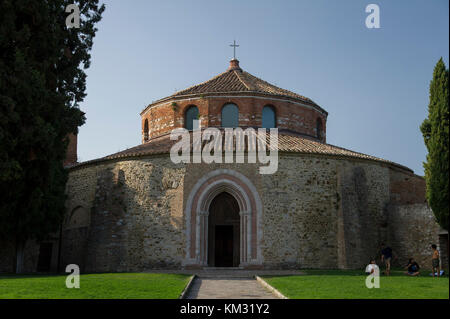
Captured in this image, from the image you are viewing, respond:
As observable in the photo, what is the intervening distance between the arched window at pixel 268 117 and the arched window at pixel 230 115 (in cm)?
152

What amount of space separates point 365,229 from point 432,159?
7.17m

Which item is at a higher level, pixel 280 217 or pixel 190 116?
pixel 190 116

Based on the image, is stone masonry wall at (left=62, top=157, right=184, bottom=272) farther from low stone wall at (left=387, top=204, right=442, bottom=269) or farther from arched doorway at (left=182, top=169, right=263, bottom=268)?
low stone wall at (left=387, top=204, right=442, bottom=269)

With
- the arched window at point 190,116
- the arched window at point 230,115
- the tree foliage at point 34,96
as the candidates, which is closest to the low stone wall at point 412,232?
the arched window at point 230,115

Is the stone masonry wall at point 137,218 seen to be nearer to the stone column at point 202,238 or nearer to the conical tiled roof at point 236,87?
the stone column at point 202,238

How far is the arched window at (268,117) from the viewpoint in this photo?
2964 cm

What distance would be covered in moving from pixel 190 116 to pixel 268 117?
4.34m

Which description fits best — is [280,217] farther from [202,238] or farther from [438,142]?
[438,142]

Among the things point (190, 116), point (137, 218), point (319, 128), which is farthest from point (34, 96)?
point (319, 128)

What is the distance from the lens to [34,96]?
17.5m

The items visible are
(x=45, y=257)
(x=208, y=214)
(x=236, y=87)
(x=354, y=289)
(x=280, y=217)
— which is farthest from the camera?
(x=236, y=87)

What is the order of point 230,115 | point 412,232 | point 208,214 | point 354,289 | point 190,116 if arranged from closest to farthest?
point 354,289 < point 208,214 < point 412,232 < point 230,115 < point 190,116
